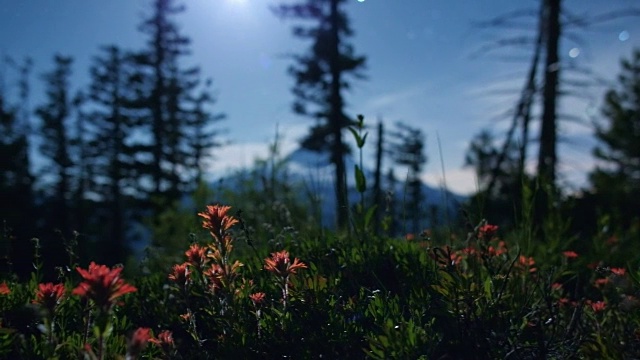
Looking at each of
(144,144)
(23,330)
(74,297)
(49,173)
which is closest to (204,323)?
(74,297)

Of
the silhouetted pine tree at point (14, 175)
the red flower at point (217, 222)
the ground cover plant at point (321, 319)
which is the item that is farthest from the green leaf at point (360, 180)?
the silhouetted pine tree at point (14, 175)

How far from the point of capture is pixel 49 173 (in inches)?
1469

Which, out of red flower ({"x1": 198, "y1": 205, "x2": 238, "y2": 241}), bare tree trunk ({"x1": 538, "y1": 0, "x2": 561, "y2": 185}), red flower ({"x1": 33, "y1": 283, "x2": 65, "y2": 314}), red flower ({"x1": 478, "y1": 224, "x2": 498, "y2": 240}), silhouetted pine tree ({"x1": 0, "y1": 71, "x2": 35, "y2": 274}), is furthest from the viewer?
silhouetted pine tree ({"x1": 0, "y1": 71, "x2": 35, "y2": 274})

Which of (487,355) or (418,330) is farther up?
(418,330)

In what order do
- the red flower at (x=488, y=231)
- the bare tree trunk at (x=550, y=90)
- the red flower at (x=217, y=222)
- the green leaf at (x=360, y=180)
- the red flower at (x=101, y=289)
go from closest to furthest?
the red flower at (x=101, y=289) → the red flower at (x=217, y=222) → the red flower at (x=488, y=231) → the green leaf at (x=360, y=180) → the bare tree trunk at (x=550, y=90)

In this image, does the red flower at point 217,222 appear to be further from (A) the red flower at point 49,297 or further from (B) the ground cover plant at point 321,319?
(A) the red flower at point 49,297

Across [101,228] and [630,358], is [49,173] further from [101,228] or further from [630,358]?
[630,358]

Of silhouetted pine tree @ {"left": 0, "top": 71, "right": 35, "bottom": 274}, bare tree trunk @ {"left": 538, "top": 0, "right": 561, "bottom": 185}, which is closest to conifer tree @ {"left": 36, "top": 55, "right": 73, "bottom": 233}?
silhouetted pine tree @ {"left": 0, "top": 71, "right": 35, "bottom": 274}

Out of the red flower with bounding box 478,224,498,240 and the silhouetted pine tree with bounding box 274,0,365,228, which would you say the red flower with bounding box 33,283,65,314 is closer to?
the red flower with bounding box 478,224,498,240

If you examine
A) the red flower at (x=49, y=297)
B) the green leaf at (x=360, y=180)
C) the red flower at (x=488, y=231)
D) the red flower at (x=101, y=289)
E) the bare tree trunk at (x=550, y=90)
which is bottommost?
the red flower at (x=49, y=297)

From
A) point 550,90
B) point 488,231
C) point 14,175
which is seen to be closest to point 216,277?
point 488,231

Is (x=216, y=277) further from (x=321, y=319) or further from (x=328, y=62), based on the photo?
(x=328, y=62)

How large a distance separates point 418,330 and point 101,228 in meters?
44.0

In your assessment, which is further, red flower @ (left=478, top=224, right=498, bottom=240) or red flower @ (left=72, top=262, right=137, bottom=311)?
red flower @ (left=478, top=224, right=498, bottom=240)
